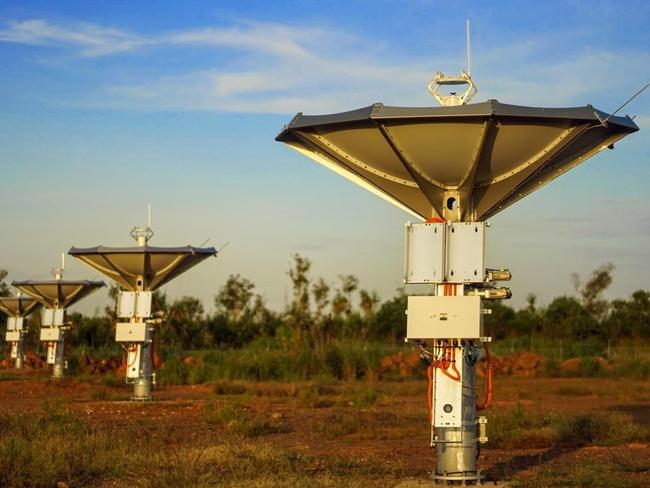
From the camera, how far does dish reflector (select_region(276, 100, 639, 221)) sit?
11656mm

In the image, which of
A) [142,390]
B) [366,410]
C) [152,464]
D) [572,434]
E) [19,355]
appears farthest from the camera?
[19,355]

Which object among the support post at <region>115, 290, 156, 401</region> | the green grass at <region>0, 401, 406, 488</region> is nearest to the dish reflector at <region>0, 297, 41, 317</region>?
the support post at <region>115, 290, 156, 401</region>

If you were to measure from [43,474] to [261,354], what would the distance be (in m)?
29.3

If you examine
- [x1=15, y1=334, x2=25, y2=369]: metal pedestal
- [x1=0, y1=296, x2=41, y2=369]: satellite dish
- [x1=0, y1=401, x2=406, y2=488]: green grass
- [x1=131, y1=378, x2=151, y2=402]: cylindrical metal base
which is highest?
[x1=0, y1=296, x2=41, y2=369]: satellite dish

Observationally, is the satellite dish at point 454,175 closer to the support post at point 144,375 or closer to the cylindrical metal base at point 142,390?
the support post at point 144,375

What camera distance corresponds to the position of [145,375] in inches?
1100

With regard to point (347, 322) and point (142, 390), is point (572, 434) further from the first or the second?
point (347, 322)

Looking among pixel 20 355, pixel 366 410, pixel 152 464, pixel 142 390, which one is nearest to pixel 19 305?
pixel 20 355

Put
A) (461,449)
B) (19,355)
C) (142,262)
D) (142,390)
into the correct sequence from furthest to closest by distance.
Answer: (19,355)
(142,390)
(142,262)
(461,449)

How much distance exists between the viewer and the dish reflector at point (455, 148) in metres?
11.7

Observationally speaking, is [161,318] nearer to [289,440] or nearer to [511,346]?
[289,440]

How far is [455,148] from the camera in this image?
1198 cm

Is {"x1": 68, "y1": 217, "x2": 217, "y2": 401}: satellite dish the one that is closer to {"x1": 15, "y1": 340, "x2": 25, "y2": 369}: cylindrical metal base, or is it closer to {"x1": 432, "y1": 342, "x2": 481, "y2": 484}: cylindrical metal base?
{"x1": 432, "y1": 342, "x2": 481, "y2": 484}: cylindrical metal base

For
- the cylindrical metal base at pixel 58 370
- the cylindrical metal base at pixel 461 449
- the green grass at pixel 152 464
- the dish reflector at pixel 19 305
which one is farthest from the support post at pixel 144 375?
the dish reflector at pixel 19 305
